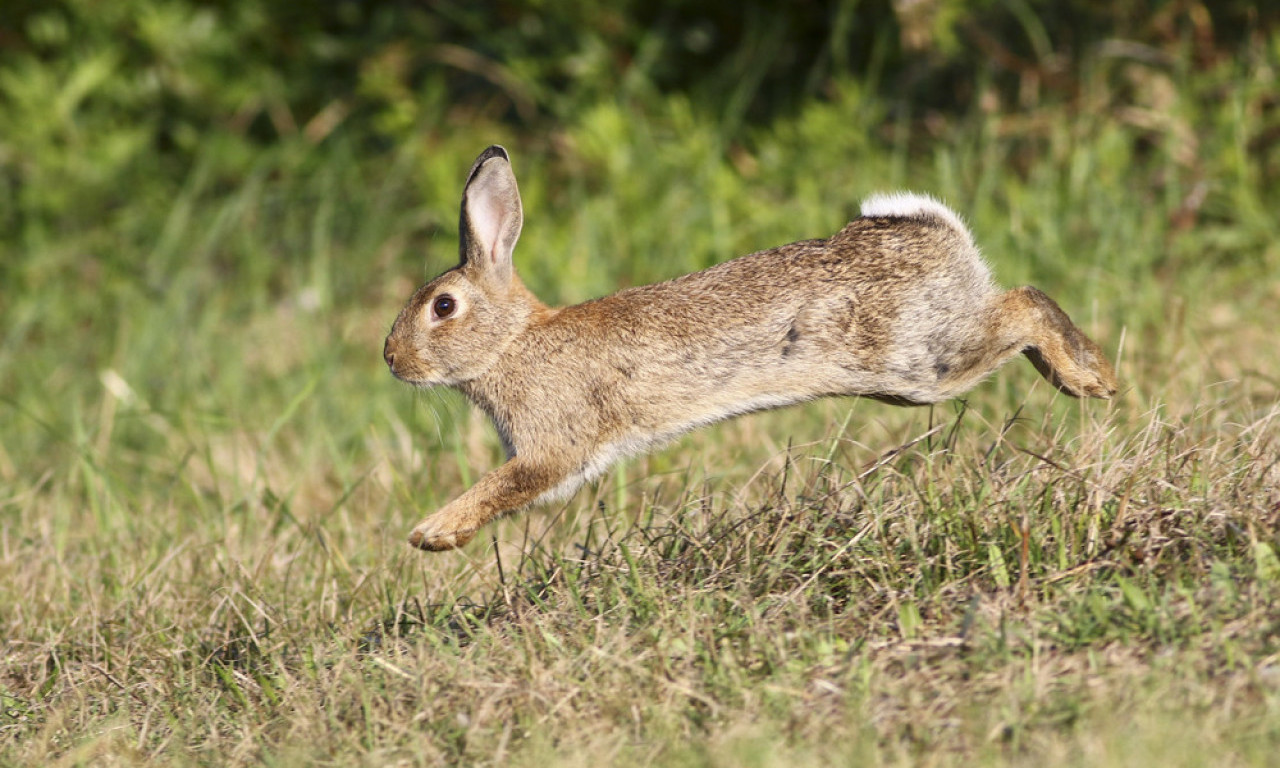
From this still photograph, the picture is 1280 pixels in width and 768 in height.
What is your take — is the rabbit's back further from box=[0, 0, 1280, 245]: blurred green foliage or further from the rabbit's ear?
box=[0, 0, 1280, 245]: blurred green foliage

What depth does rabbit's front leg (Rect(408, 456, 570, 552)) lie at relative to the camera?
372 centimetres

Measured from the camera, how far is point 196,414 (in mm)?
5844

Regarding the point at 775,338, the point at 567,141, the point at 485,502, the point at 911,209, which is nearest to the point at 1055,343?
the point at 911,209

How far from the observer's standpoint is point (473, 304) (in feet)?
13.9

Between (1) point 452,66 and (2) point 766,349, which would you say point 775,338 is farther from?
(1) point 452,66

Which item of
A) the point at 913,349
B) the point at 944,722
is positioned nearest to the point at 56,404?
the point at 913,349

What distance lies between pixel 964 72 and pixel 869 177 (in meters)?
1.09

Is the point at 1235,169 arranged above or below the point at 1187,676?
above

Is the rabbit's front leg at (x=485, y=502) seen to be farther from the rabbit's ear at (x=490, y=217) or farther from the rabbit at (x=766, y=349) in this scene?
the rabbit's ear at (x=490, y=217)

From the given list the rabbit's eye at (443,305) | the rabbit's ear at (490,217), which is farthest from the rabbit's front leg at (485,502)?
the rabbit's ear at (490,217)

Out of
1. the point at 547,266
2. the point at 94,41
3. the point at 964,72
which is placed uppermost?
the point at 94,41

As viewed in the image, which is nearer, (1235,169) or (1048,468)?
(1048,468)

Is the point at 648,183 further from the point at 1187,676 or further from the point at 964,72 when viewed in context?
the point at 1187,676

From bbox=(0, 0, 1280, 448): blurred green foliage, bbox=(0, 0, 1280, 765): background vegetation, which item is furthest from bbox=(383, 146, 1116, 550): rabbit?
bbox=(0, 0, 1280, 448): blurred green foliage
